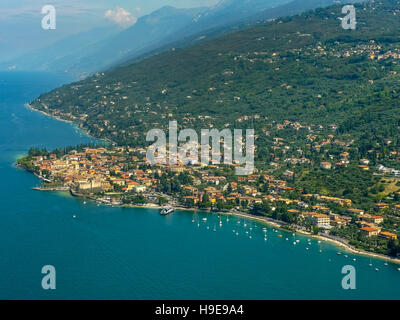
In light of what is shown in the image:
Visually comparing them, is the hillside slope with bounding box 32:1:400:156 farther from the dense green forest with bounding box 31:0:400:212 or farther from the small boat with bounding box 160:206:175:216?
the small boat with bounding box 160:206:175:216

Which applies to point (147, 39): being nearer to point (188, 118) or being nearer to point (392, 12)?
point (392, 12)

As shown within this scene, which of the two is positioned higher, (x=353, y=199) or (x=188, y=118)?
(x=188, y=118)

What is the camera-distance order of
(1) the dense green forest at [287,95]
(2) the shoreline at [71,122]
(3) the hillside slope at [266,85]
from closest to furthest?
(1) the dense green forest at [287,95] → (3) the hillside slope at [266,85] → (2) the shoreline at [71,122]

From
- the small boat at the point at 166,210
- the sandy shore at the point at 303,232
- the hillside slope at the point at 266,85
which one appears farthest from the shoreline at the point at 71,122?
the sandy shore at the point at 303,232

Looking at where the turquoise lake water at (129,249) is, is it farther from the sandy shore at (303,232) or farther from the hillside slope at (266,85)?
the hillside slope at (266,85)

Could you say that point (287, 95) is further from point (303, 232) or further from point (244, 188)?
point (303, 232)

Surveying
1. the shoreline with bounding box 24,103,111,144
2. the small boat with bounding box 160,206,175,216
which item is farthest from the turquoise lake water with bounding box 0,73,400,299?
the shoreline with bounding box 24,103,111,144

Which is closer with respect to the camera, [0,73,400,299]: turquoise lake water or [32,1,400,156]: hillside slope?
[0,73,400,299]: turquoise lake water

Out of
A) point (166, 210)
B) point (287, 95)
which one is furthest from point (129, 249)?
point (287, 95)

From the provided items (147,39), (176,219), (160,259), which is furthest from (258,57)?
(147,39)

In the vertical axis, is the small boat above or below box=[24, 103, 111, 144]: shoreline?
below

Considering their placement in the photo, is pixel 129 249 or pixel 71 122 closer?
pixel 129 249
